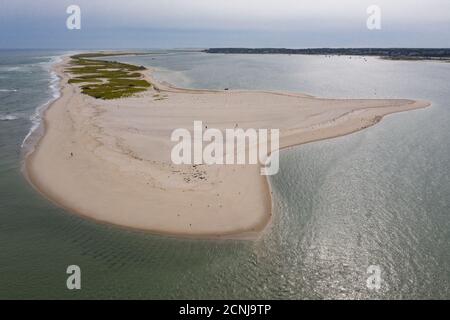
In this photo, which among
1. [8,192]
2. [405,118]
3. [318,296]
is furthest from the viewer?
[405,118]

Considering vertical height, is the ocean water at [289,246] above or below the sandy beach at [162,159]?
below

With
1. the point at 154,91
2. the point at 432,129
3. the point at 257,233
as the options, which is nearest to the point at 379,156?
the point at 432,129

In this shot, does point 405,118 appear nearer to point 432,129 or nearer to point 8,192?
point 432,129

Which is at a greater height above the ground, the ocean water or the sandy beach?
the sandy beach

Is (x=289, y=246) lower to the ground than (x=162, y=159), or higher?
lower

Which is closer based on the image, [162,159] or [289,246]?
[289,246]

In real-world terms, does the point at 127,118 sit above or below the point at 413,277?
above

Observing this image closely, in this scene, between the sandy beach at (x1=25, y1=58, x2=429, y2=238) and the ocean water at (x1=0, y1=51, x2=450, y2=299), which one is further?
the sandy beach at (x1=25, y1=58, x2=429, y2=238)

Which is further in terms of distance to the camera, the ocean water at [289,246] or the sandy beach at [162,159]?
the sandy beach at [162,159]
